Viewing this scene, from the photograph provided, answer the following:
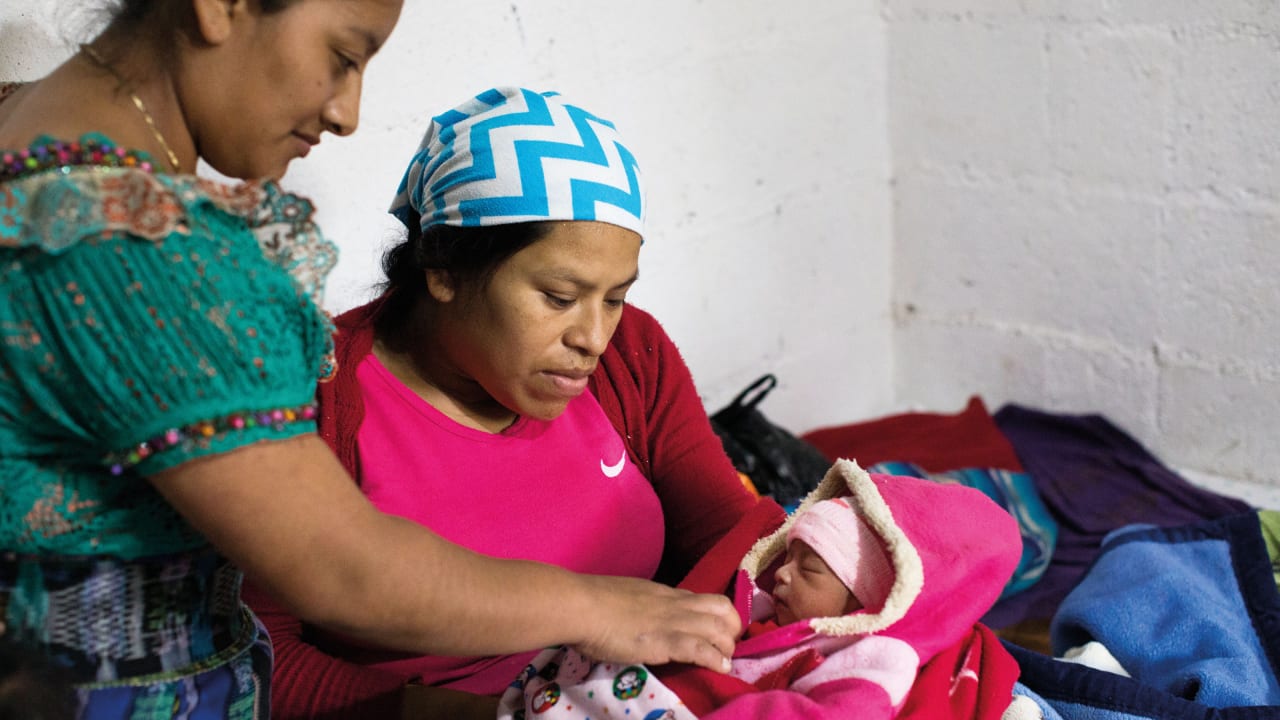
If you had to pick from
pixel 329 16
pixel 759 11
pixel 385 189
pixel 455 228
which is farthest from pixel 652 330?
pixel 759 11

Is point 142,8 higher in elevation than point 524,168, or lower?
higher

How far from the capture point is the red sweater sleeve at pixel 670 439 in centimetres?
210

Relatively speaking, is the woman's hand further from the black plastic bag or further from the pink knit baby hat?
the black plastic bag

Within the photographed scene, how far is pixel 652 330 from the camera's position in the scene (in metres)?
2.17

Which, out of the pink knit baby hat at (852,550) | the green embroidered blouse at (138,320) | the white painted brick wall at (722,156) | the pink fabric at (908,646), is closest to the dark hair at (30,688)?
the green embroidered blouse at (138,320)

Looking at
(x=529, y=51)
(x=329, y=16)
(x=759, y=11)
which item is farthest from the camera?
(x=759, y=11)

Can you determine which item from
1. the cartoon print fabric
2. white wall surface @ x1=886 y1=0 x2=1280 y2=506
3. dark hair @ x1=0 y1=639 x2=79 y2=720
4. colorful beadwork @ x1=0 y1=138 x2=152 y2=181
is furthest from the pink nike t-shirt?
white wall surface @ x1=886 y1=0 x2=1280 y2=506

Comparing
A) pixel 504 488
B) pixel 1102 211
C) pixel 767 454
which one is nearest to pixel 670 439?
pixel 504 488

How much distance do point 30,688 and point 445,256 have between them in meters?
0.87

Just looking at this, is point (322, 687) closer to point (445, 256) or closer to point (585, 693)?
point (585, 693)

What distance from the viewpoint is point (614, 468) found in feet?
6.79

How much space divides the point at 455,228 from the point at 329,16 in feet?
2.04

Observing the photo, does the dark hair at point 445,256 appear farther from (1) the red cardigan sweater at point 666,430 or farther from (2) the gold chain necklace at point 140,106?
(2) the gold chain necklace at point 140,106

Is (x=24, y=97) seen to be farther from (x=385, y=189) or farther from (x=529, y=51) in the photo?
(x=529, y=51)
